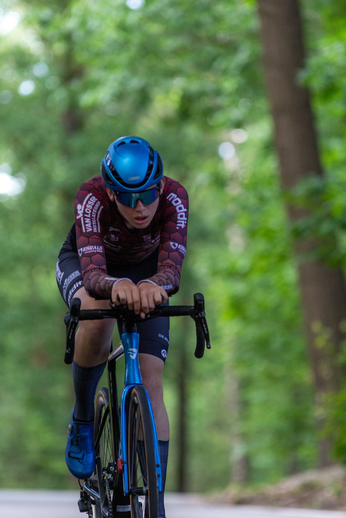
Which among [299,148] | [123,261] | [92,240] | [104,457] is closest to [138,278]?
[123,261]

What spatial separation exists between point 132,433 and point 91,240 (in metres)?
0.95

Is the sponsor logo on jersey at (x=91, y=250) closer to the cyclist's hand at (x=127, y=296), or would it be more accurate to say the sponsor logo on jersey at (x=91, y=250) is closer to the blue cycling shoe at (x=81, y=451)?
the cyclist's hand at (x=127, y=296)

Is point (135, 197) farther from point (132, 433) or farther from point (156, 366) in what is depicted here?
point (132, 433)

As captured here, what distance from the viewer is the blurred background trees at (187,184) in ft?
38.6

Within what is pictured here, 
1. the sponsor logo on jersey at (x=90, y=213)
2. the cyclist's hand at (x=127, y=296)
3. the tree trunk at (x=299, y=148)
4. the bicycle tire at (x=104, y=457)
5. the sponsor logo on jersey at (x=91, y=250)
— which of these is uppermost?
the tree trunk at (x=299, y=148)

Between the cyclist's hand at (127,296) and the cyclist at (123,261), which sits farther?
the cyclist at (123,261)

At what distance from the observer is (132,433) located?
3400 mm

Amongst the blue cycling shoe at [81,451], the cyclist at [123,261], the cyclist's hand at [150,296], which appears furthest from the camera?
the blue cycling shoe at [81,451]

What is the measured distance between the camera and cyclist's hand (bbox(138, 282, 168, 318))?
3.24 meters

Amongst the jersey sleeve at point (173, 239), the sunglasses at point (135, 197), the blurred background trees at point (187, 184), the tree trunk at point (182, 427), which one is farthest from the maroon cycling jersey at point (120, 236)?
the tree trunk at point (182, 427)

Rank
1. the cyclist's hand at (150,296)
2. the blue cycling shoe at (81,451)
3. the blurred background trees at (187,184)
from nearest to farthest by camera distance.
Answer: the cyclist's hand at (150,296), the blue cycling shoe at (81,451), the blurred background trees at (187,184)

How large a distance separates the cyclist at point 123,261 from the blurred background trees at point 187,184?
4159 mm

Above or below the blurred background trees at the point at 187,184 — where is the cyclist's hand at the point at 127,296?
below

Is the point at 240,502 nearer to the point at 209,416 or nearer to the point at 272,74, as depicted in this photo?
the point at 272,74
